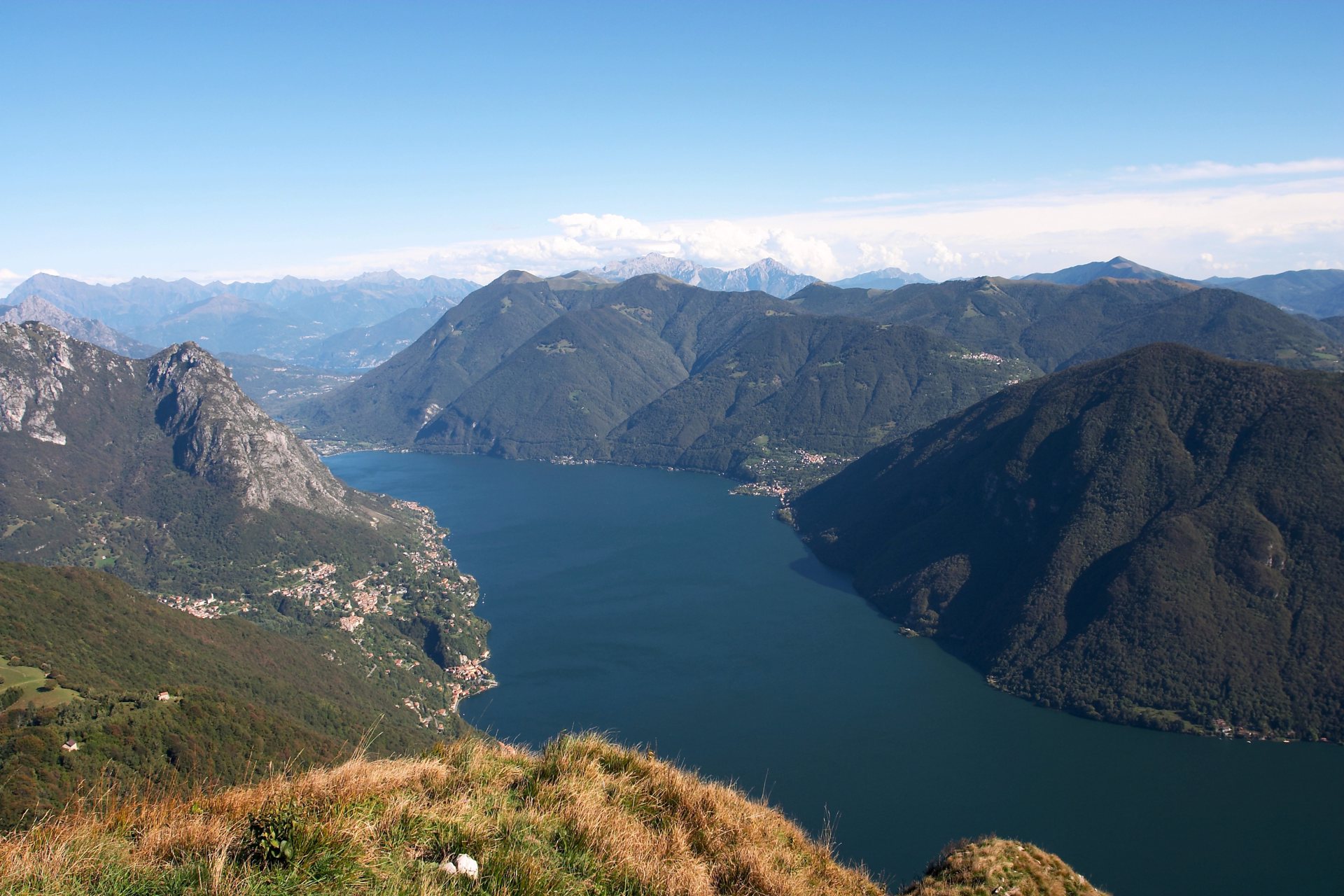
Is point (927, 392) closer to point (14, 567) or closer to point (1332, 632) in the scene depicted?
point (1332, 632)

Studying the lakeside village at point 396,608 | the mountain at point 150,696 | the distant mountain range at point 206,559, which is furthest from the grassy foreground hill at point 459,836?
the lakeside village at point 396,608

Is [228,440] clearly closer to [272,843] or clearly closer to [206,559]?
[206,559]

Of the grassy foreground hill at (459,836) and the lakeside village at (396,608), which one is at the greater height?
the grassy foreground hill at (459,836)

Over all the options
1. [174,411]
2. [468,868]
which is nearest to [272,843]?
[468,868]

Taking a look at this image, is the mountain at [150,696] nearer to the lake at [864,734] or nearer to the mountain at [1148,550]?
the lake at [864,734]

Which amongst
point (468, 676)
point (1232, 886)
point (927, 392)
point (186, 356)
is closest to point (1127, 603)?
point (1232, 886)

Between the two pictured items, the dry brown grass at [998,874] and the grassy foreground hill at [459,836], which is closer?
the grassy foreground hill at [459,836]

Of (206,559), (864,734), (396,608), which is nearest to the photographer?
(864,734)
